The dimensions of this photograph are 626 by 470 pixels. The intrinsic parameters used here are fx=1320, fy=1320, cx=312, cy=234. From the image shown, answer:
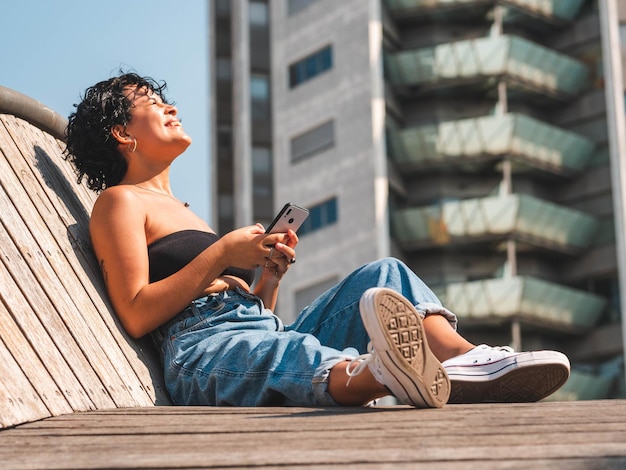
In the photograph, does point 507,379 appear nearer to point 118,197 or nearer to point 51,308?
point 51,308

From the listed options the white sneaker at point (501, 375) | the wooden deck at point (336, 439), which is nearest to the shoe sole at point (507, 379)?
the white sneaker at point (501, 375)

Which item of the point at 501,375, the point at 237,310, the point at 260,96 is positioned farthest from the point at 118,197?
the point at 260,96

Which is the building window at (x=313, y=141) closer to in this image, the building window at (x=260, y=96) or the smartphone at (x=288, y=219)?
the building window at (x=260, y=96)

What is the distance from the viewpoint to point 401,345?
4246mm

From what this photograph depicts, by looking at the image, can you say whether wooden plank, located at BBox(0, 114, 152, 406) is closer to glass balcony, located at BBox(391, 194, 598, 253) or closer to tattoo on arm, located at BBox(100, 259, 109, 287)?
tattoo on arm, located at BBox(100, 259, 109, 287)

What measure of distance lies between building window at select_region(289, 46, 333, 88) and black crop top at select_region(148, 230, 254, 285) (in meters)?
39.2

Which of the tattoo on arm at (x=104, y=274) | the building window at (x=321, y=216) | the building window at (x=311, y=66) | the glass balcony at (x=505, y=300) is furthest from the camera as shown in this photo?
the building window at (x=311, y=66)

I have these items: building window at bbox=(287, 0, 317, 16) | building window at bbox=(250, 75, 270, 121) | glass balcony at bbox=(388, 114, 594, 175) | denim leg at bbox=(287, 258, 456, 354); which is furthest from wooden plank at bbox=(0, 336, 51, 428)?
building window at bbox=(250, 75, 270, 121)

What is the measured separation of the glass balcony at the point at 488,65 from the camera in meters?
41.9

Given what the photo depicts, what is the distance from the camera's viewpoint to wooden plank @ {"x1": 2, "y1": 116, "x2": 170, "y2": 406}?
5328 mm

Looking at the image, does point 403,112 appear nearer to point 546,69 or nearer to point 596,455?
point 546,69

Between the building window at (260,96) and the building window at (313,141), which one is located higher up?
the building window at (260,96)

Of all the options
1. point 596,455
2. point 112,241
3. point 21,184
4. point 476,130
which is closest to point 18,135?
point 21,184

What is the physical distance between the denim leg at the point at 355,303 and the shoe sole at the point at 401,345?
905 millimetres
